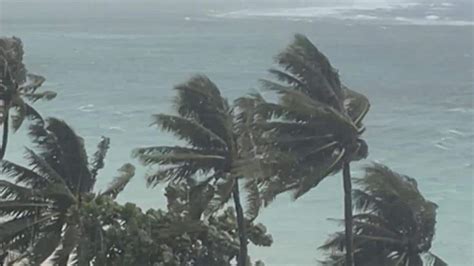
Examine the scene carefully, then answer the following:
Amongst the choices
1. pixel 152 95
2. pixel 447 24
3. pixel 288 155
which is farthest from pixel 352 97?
pixel 447 24

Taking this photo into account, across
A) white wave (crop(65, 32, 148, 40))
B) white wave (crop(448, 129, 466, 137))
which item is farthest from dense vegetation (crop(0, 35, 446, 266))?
white wave (crop(65, 32, 148, 40))

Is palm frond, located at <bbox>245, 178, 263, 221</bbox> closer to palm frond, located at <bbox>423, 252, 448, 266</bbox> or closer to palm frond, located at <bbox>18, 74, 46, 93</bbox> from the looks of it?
palm frond, located at <bbox>423, 252, 448, 266</bbox>

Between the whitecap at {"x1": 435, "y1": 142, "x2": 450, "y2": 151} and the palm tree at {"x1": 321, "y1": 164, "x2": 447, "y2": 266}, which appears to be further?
the whitecap at {"x1": 435, "y1": 142, "x2": 450, "y2": 151}

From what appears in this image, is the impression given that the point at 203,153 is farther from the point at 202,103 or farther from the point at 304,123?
the point at 304,123

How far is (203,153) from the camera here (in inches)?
646

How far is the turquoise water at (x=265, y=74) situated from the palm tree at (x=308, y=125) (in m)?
14.1

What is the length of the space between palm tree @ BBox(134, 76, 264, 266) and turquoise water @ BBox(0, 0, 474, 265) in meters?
14.0

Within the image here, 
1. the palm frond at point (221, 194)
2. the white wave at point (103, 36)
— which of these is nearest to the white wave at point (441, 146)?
the palm frond at point (221, 194)

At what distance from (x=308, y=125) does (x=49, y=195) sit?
4791 millimetres

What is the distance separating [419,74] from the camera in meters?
78.1

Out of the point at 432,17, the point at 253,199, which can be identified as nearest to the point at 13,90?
the point at 253,199

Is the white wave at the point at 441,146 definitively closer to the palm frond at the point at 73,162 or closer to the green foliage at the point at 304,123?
the green foliage at the point at 304,123

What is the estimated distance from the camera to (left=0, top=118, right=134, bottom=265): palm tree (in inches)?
632

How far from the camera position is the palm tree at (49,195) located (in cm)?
1605
